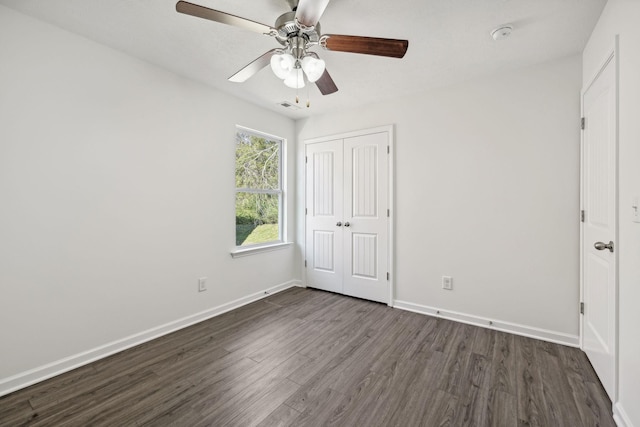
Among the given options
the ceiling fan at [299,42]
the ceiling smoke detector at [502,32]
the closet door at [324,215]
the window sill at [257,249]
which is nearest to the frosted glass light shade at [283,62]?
the ceiling fan at [299,42]

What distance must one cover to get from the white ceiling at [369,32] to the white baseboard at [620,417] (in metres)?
2.38

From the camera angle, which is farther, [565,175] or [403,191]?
[403,191]

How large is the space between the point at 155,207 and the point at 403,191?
2590 mm

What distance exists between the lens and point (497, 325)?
2709 mm

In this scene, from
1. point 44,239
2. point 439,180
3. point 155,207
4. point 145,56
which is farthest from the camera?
point 439,180

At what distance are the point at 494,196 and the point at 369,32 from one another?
190 cm

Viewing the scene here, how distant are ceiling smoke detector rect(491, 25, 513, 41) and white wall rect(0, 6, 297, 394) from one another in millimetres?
2609

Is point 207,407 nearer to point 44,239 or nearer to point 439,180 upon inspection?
point 44,239

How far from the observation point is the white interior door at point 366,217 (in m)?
3.40

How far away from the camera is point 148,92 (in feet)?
8.22

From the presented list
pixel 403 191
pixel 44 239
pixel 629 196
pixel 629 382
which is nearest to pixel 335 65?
pixel 403 191

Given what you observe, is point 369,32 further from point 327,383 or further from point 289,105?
point 327,383

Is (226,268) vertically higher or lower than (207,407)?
higher

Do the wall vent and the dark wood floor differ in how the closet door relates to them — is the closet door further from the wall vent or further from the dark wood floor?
the dark wood floor
